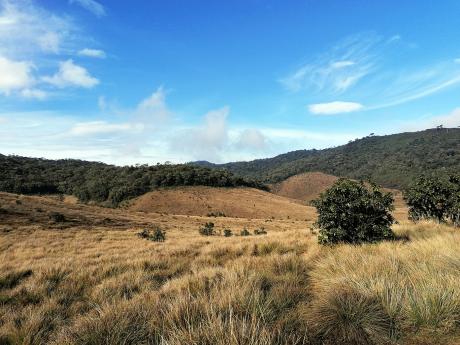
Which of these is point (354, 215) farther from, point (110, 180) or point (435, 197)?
point (110, 180)

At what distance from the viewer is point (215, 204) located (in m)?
89.6

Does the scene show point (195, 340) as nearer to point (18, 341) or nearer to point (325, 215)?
point (18, 341)

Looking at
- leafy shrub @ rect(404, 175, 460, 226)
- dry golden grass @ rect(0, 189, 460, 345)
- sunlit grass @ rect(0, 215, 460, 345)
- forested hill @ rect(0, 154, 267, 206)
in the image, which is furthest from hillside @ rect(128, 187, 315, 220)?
sunlit grass @ rect(0, 215, 460, 345)

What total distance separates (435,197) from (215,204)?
232 ft

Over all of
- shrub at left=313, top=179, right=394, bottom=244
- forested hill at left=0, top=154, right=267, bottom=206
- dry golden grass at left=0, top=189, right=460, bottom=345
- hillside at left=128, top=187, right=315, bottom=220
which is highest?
forested hill at left=0, top=154, right=267, bottom=206

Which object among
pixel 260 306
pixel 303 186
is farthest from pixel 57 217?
pixel 303 186

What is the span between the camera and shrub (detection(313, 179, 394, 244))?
1291 centimetres

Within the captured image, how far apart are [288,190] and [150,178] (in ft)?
219

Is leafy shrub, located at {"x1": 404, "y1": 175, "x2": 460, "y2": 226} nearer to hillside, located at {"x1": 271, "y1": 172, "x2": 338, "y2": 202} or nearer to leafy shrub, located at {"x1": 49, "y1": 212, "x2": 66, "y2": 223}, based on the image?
leafy shrub, located at {"x1": 49, "y1": 212, "x2": 66, "y2": 223}

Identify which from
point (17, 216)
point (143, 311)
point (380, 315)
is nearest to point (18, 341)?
point (143, 311)

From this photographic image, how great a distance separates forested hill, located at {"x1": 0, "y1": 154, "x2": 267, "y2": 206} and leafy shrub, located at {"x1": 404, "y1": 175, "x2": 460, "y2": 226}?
8185cm

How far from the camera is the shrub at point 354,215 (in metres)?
12.9

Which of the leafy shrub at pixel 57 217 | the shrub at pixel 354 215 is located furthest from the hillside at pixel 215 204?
the shrub at pixel 354 215

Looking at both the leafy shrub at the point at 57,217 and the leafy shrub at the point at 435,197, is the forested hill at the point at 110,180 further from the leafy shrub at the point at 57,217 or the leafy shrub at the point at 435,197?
the leafy shrub at the point at 435,197
